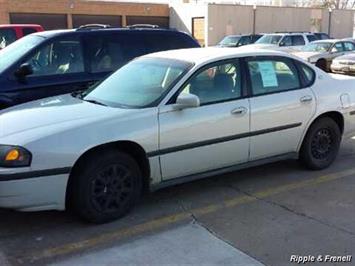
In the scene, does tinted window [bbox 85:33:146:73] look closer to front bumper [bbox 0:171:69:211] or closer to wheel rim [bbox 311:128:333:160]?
wheel rim [bbox 311:128:333:160]

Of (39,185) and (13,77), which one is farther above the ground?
(13,77)

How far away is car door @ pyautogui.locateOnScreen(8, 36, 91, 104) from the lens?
6.17 m

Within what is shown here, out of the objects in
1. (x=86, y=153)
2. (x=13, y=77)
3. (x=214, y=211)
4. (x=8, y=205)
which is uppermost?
(x=13, y=77)

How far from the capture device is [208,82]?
495 cm

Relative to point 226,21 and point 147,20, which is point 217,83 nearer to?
point 226,21

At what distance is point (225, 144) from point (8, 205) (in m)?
2.14

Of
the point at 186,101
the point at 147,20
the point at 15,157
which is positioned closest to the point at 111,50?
the point at 186,101

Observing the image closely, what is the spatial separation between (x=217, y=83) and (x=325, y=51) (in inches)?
642

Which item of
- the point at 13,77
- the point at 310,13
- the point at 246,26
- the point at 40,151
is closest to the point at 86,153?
the point at 40,151

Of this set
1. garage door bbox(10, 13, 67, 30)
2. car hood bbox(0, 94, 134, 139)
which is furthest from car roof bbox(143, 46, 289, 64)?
garage door bbox(10, 13, 67, 30)


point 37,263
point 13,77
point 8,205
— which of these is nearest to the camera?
point 37,263

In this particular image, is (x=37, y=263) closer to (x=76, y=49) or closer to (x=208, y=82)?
(x=208, y=82)

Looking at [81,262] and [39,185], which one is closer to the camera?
[81,262]

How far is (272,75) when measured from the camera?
5.41 meters
